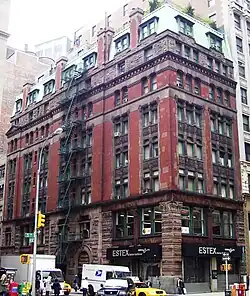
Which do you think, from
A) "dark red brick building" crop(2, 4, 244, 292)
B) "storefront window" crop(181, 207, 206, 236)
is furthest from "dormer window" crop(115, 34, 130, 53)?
"storefront window" crop(181, 207, 206, 236)

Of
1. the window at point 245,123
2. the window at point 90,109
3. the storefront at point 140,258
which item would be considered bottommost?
the storefront at point 140,258

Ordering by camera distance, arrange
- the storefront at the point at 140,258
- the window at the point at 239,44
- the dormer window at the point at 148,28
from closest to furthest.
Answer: the storefront at the point at 140,258, the dormer window at the point at 148,28, the window at the point at 239,44

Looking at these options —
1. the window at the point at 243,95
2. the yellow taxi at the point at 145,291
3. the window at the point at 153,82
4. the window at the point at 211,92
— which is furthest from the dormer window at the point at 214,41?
the yellow taxi at the point at 145,291

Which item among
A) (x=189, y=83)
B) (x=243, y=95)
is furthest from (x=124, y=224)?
(x=243, y=95)

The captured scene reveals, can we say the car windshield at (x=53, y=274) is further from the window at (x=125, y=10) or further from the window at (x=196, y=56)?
the window at (x=125, y=10)

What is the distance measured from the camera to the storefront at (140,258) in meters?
43.6

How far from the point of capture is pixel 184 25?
51.7 m

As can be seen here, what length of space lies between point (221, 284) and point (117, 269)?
13.2 m

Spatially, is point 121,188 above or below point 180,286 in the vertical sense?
above

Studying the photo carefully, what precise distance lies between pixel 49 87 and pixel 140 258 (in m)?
33.1

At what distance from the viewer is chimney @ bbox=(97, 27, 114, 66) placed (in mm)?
56750

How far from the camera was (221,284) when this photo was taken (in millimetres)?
46188

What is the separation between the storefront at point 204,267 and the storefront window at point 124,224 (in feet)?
22.7

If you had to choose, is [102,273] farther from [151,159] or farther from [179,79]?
→ [179,79]
